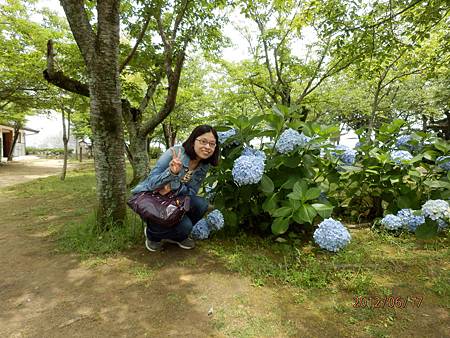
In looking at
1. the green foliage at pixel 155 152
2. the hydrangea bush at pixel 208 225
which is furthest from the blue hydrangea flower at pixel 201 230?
the green foliage at pixel 155 152

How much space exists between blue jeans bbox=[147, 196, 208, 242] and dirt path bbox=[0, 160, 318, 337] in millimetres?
184

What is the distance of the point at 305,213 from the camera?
95.1 inches

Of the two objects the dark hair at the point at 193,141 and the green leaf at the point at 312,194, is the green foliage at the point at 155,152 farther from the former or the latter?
the green leaf at the point at 312,194

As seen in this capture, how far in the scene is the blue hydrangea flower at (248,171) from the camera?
2445 mm

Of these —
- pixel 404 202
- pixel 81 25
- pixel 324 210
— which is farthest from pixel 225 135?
pixel 404 202

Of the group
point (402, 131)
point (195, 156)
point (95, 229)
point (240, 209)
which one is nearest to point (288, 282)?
point (240, 209)

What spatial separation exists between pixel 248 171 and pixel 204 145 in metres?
0.44

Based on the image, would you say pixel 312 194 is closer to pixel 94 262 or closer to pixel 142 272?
pixel 142 272

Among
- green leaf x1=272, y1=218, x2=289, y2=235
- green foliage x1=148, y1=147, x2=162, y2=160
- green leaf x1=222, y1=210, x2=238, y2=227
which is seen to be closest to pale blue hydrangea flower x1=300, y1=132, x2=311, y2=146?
green leaf x1=272, y1=218, x2=289, y2=235

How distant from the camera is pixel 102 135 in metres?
3.06

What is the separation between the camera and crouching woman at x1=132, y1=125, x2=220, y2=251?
2.40 metres

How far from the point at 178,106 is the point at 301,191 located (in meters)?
10.1

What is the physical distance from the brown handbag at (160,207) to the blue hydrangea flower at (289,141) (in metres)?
1.05

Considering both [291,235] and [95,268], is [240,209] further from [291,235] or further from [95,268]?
[95,268]
